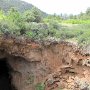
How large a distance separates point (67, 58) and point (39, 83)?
162 cm

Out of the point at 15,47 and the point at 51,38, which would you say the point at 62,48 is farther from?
the point at 15,47

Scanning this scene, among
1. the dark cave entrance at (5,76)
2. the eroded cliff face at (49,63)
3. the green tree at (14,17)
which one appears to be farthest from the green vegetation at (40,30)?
the dark cave entrance at (5,76)

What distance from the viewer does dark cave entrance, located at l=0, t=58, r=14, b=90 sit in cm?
1551

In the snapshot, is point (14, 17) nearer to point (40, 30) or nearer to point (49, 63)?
point (40, 30)

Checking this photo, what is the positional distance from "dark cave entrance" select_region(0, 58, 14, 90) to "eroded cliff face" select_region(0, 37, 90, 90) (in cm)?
185

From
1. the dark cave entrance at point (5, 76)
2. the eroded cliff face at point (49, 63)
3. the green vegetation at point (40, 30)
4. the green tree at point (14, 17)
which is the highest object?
the green tree at point (14, 17)

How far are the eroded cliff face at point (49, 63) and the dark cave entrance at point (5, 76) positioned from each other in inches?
73.0

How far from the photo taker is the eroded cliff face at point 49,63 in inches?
489

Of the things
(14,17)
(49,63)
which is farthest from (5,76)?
(49,63)

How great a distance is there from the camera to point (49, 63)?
1316 cm

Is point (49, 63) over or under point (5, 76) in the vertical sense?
over

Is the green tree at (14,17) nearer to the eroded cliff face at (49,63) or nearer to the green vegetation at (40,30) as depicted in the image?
the green vegetation at (40,30)

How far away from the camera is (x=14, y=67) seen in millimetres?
14031

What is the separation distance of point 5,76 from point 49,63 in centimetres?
371
